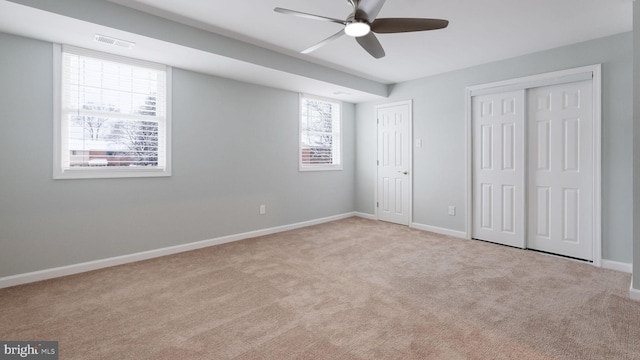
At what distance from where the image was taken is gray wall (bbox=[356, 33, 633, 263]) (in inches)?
127

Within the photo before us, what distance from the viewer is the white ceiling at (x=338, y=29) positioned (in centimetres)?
267

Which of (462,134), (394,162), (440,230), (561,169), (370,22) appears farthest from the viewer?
(394,162)

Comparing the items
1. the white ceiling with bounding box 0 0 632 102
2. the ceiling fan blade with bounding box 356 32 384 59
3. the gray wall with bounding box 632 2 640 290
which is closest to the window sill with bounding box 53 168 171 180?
the white ceiling with bounding box 0 0 632 102

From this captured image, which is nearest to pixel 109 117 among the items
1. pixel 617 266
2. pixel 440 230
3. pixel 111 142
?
pixel 111 142

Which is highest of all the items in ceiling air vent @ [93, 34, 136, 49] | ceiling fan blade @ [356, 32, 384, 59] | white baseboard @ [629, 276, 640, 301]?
ceiling air vent @ [93, 34, 136, 49]

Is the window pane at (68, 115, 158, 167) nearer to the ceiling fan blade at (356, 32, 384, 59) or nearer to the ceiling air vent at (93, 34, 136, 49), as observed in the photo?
the ceiling air vent at (93, 34, 136, 49)

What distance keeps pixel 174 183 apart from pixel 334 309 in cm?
265

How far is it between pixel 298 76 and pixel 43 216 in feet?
10.8

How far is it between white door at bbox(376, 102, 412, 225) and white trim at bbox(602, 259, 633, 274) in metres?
2.58

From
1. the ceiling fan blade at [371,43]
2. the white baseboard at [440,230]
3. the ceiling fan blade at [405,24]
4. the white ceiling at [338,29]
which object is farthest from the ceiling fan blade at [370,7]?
the white baseboard at [440,230]

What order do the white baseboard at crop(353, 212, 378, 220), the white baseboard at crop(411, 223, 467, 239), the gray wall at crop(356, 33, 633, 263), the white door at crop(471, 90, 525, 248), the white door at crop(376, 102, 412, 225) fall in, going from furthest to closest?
1. the white baseboard at crop(353, 212, 378, 220)
2. the white door at crop(376, 102, 412, 225)
3. the white baseboard at crop(411, 223, 467, 239)
4. the white door at crop(471, 90, 525, 248)
5. the gray wall at crop(356, 33, 633, 263)

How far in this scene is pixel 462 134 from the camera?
4.54 metres

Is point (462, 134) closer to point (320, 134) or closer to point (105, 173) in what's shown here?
point (320, 134)

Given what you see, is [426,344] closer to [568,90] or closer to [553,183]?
[553,183]
